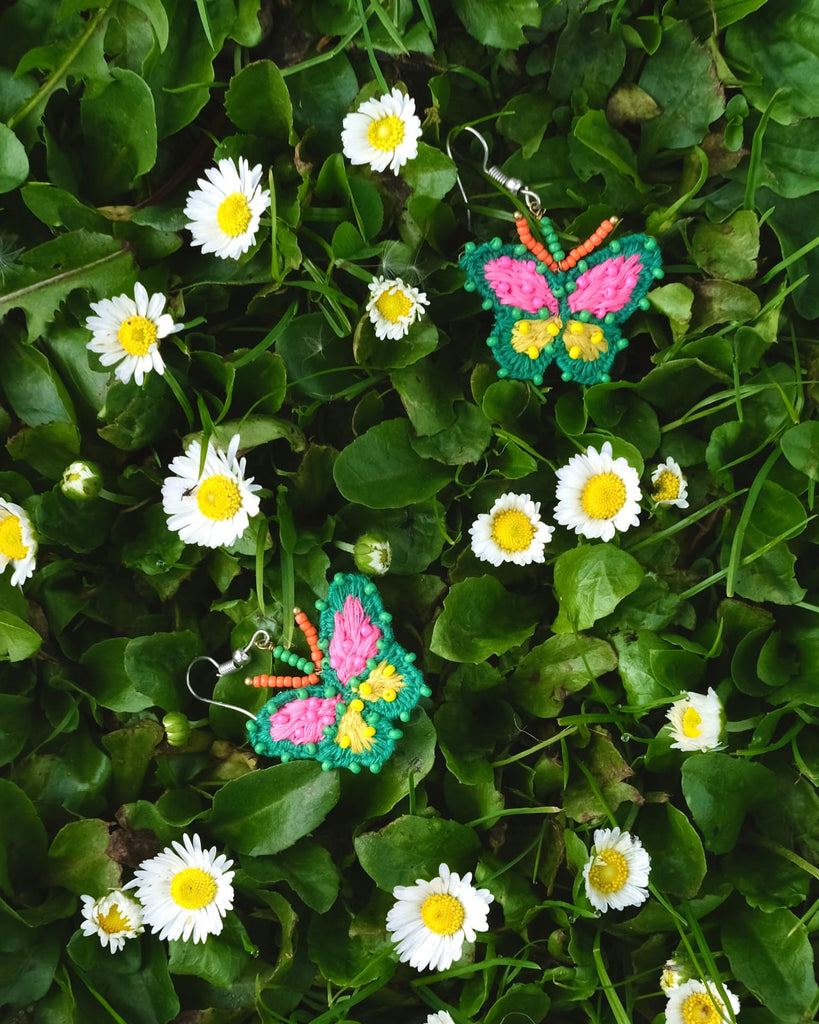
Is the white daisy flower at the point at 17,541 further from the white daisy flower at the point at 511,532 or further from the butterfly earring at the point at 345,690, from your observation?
the white daisy flower at the point at 511,532

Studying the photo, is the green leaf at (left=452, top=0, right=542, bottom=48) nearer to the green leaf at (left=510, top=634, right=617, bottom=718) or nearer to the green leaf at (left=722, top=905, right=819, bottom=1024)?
the green leaf at (left=510, top=634, right=617, bottom=718)

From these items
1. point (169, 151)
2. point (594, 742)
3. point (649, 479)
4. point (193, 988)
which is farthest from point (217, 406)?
point (193, 988)

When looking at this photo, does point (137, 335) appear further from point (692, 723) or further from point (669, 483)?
point (692, 723)

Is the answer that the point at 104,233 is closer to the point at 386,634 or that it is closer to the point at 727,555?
the point at 386,634

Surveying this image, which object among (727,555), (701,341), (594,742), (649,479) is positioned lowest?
(594,742)

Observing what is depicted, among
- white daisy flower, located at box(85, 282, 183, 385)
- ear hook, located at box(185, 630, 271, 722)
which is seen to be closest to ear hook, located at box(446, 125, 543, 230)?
white daisy flower, located at box(85, 282, 183, 385)
